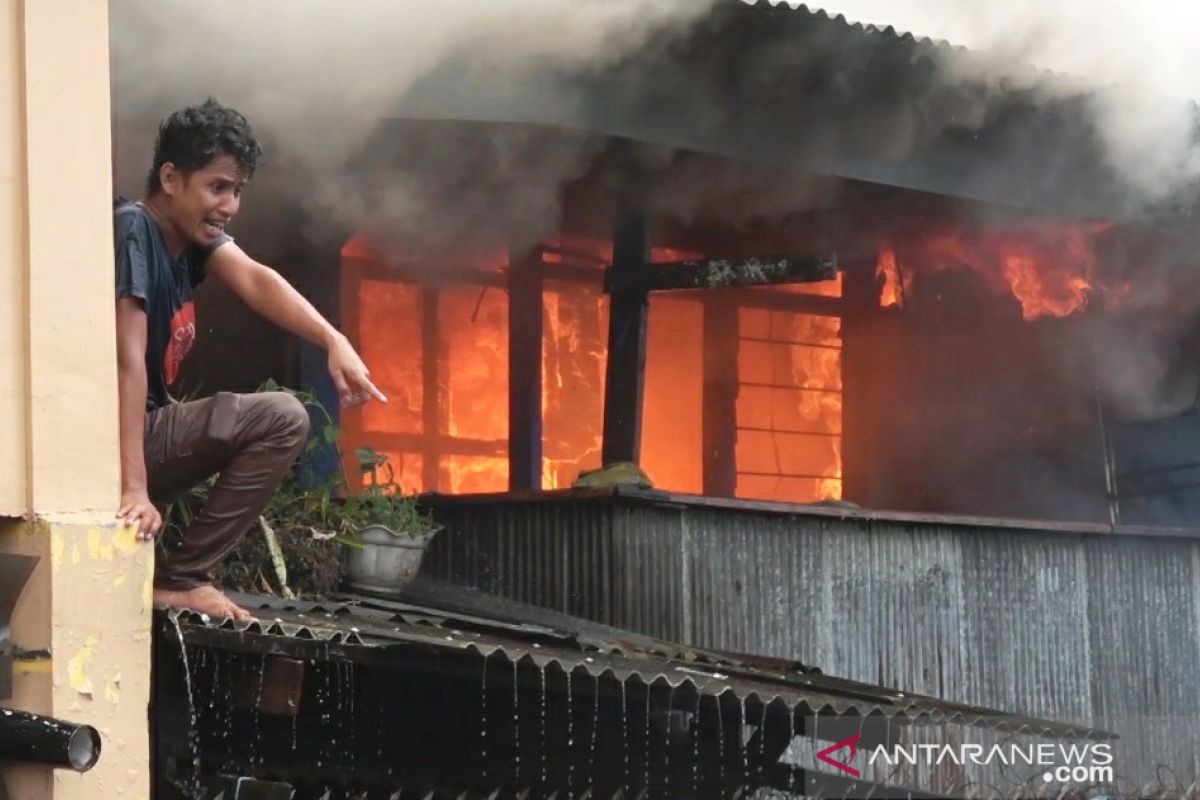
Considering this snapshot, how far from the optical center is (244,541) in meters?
9.51

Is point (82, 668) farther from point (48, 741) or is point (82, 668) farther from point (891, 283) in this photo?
point (891, 283)

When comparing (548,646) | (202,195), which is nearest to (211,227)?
(202,195)

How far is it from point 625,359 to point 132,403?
5.07 metres

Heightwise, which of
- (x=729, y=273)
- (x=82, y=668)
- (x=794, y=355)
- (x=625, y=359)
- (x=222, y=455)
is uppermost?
(x=729, y=273)

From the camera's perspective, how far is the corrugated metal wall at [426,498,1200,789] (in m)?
10.8

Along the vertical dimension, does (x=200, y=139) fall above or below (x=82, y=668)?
above

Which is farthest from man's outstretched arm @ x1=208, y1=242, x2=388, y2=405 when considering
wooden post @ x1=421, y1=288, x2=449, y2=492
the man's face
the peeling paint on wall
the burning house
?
wooden post @ x1=421, y1=288, x2=449, y2=492

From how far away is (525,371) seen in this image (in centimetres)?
1320

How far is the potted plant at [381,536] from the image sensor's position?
9961mm

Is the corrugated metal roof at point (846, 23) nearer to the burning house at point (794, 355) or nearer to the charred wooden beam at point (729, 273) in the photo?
the burning house at point (794, 355)

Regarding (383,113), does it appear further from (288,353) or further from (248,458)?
(248,458)

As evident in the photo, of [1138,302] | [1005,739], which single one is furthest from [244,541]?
[1138,302]

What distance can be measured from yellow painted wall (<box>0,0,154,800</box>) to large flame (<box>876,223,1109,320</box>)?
869 centimetres

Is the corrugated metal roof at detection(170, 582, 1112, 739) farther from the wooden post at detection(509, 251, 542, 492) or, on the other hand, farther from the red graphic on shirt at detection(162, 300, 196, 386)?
the wooden post at detection(509, 251, 542, 492)
